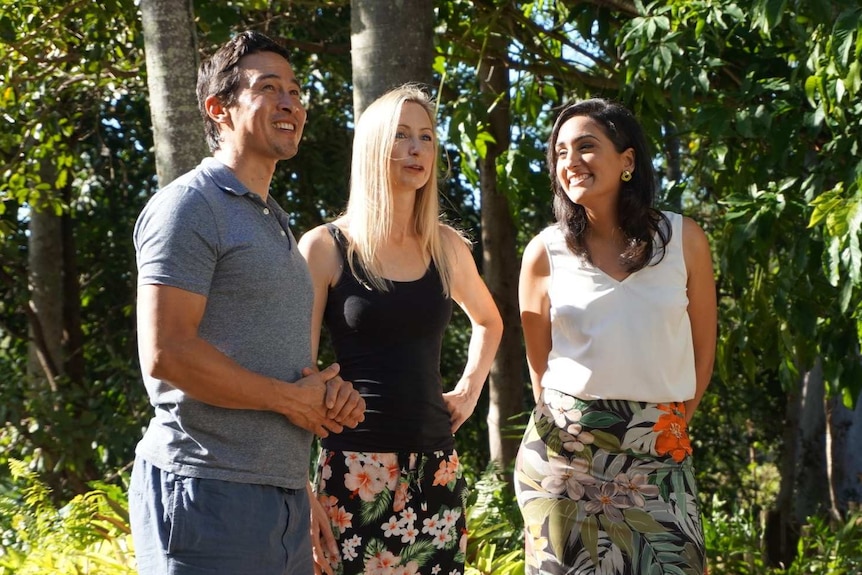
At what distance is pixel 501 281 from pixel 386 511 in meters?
3.66

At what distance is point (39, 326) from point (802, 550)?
568 centimetres

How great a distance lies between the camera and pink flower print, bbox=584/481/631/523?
3.20 metres

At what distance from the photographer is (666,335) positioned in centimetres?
328

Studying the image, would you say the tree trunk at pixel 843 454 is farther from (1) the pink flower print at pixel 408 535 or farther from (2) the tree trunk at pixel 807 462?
(1) the pink flower print at pixel 408 535

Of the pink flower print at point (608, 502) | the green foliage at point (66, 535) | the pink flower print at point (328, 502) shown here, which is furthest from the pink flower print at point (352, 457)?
the green foliage at point (66, 535)

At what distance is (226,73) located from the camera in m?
2.65

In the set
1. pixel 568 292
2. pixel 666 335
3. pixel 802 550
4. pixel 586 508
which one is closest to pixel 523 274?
pixel 568 292

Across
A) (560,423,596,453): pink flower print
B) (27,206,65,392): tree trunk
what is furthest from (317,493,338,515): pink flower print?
(27,206,65,392): tree trunk

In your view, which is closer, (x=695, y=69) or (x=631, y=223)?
(x=631, y=223)

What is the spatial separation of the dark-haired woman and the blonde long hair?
37cm

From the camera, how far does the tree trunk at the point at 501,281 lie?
654cm

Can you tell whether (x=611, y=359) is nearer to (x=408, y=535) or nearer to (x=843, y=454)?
(x=408, y=535)

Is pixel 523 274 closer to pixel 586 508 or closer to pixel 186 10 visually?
pixel 586 508

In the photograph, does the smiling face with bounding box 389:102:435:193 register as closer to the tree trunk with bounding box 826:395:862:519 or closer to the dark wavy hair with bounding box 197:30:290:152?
the dark wavy hair with bounding box 197:30:290:152
